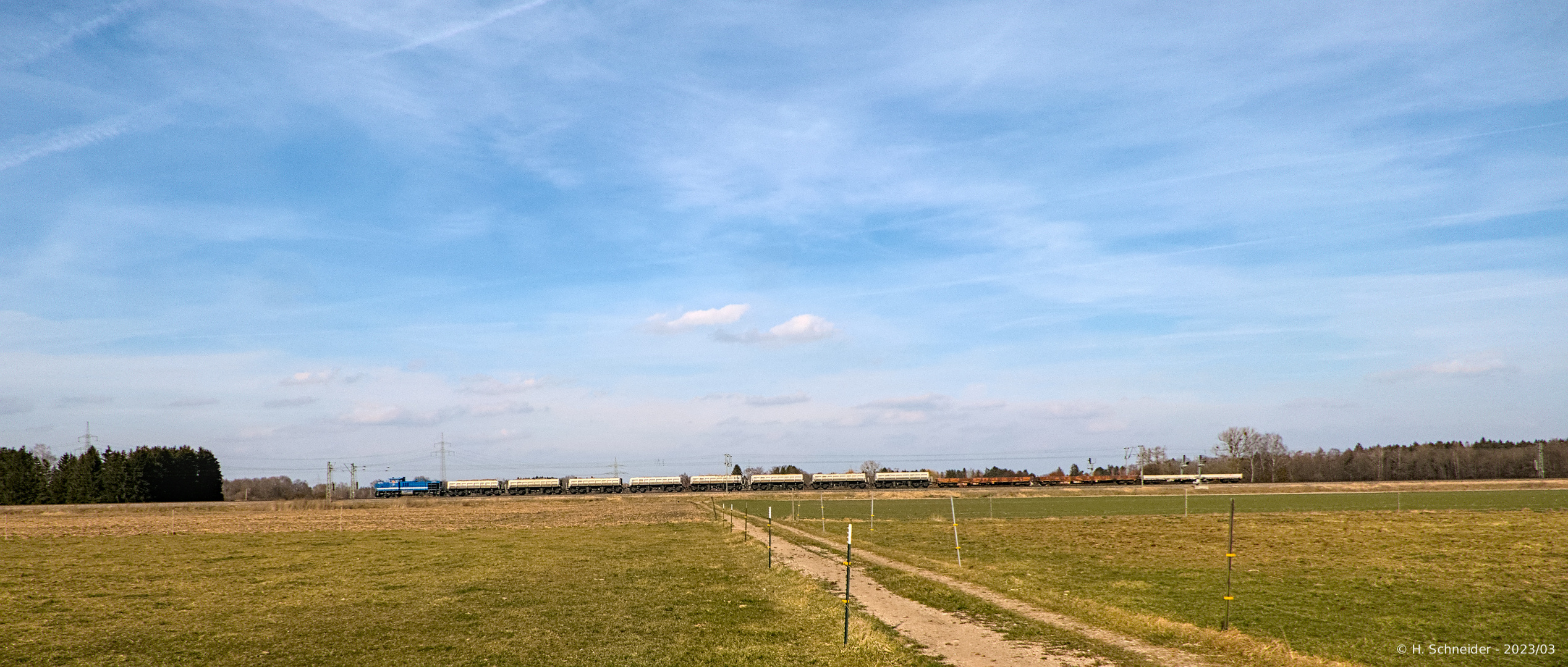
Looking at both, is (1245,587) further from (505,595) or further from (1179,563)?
(505,595)

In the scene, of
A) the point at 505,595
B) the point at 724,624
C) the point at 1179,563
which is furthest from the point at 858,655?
the point at 1179,563

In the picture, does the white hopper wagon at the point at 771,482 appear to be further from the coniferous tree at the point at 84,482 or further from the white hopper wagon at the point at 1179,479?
the coniferous tree at the point at 84,482

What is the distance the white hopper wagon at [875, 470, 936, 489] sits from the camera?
16362 cm

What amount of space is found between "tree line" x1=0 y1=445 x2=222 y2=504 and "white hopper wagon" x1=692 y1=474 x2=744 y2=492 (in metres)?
91.0

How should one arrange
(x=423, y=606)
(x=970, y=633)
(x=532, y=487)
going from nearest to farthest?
(x=970, y=633) → (x=423, y=606) → (x=532, y=487)

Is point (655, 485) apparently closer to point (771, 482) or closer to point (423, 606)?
point (771, 482)

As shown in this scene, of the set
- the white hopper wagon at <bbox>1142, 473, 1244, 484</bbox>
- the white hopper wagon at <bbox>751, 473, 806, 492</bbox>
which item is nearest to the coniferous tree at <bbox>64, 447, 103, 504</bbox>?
the white hopper wagon at <bbox>751, 473, 806, 492</bbox>

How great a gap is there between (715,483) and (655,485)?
16010mm

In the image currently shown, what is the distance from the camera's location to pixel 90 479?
126 m

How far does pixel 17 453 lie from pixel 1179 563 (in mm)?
163146

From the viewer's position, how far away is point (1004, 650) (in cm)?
1723

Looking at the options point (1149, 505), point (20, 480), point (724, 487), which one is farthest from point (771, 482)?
point (20, 480)

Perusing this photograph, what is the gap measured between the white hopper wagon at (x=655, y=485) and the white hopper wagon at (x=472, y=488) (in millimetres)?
26165

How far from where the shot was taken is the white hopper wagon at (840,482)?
548 ft
